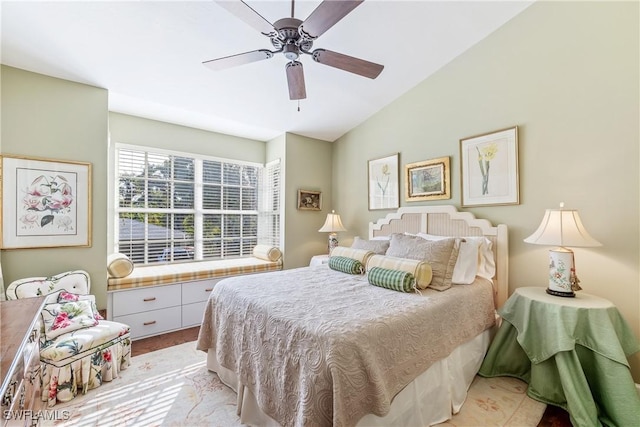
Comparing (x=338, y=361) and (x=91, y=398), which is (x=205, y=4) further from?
(x=91, y=398)

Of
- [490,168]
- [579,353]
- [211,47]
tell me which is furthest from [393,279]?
[211,47]

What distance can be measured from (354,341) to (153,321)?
2.68 m

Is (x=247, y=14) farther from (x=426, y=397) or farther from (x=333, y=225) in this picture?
(x=333, y=225)

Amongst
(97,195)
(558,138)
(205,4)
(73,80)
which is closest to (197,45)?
(205,4)

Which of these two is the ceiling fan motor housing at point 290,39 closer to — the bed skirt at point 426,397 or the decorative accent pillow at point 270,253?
the bed skirt at point 426,397

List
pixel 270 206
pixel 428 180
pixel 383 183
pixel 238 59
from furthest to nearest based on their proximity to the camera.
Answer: pixel 270 206, pixel 383 183, pixel 428 180, pixel 238 59

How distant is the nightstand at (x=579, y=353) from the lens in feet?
5.37

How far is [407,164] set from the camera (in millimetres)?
3398

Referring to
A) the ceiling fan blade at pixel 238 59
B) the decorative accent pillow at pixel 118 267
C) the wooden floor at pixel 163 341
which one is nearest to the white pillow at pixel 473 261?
the wooden floor at pixel 163 341

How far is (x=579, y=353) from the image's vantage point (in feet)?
6.06

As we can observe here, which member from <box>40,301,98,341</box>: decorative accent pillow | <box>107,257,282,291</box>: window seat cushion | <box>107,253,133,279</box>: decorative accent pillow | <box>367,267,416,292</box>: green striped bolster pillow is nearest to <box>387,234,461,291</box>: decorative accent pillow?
<box>367,267,416,292</box>: green striped bolster pillow

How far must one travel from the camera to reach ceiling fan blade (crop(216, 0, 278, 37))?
1.49 metres

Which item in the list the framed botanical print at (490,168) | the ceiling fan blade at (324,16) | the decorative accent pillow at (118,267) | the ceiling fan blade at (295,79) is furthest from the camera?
the decorative accent pillow at (118,267)

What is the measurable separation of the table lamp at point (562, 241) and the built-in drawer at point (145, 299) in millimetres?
3542
